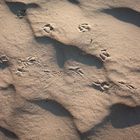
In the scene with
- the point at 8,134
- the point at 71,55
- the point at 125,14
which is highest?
the point at 125,14

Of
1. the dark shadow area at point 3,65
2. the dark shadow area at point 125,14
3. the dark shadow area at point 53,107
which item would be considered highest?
the dark shadow area at point 125,14

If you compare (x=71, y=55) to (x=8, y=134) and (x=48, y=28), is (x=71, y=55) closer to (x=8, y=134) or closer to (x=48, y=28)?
(x=48, y=28)

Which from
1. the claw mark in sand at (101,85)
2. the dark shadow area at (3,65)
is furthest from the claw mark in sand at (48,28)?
the claw mark in sand at (101,85)

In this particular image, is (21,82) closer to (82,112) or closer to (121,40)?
(82,112)

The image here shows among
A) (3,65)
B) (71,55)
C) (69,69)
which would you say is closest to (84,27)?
(71,55)

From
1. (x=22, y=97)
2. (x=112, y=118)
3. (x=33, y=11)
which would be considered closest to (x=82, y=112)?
(x=112, y=118)

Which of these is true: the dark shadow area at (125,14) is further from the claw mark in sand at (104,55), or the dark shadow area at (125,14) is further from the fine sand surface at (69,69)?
the claw mark in sand at (104,55)
